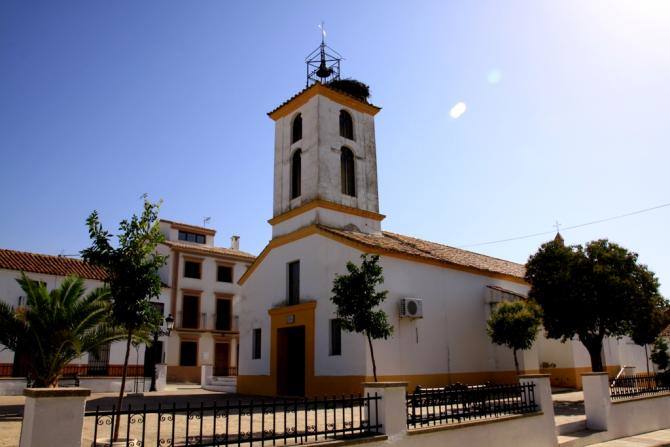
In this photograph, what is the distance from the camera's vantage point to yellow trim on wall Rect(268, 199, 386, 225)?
62.7 ft

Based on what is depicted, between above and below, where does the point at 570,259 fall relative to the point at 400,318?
above

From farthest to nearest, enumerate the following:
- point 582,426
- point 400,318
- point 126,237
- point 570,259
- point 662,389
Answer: point 570,259
point 400,318
point 662,389
point 582,426
point 126,237

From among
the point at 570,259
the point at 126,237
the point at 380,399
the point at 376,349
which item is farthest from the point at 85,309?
the point at 570,259

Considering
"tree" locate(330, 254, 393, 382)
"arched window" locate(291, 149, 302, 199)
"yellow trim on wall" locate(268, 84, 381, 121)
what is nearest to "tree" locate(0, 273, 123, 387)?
"tree" locate(330, 254, 393, 382)

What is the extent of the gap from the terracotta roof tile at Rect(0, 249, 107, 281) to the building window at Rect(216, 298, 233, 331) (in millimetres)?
9837

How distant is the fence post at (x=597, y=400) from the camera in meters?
11.8

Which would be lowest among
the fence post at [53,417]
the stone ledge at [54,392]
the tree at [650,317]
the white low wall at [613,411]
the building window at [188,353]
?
the white low wall at [613,411]

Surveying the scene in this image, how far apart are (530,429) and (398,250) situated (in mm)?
8219

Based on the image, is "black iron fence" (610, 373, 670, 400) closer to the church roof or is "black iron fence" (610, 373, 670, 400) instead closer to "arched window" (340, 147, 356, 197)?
the church roof

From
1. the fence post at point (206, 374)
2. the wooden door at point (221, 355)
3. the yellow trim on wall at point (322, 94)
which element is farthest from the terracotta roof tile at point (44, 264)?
the yellow trim on wall at point (322, 94)

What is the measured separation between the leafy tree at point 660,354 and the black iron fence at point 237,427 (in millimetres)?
23570

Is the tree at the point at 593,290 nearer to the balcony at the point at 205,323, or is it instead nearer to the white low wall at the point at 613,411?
the white low wall at the point at 613,411

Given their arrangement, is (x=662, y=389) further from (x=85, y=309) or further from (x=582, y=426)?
(x=85, y=309)

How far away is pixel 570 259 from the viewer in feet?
59.3
